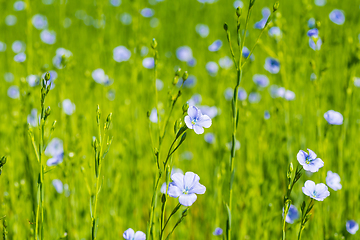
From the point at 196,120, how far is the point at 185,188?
0.99 ft

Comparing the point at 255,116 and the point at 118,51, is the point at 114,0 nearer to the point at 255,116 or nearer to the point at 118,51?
the point at 118,51

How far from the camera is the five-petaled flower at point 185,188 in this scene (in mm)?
1156

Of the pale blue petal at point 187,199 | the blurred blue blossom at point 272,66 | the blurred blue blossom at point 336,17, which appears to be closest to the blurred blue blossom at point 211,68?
the blurred blue blossom at point 272,66

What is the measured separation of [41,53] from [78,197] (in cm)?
121

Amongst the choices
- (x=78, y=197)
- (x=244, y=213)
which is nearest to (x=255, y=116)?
(x=244, y=213)

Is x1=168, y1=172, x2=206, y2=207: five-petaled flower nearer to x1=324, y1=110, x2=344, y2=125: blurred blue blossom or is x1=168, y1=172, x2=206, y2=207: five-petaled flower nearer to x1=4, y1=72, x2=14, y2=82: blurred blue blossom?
x1=324, y1=110, x2=344, y2=125: blurred blue blossom

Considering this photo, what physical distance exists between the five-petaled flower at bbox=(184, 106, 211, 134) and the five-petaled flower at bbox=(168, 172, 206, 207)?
0.65ft

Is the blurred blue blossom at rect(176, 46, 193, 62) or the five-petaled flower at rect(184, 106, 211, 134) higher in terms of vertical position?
the blurred blue blossom at rect(176, 46, 193, 62)

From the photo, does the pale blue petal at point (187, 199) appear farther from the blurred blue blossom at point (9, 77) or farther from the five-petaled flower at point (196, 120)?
the blurred blue blossom at point (9, 77)

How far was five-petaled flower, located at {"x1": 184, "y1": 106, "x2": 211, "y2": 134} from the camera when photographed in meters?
1.24

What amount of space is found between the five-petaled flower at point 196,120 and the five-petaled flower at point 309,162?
0.41 metres

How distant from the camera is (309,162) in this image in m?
1.37

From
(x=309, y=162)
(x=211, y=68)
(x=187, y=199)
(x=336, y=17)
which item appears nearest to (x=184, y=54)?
(x=211, y=68)

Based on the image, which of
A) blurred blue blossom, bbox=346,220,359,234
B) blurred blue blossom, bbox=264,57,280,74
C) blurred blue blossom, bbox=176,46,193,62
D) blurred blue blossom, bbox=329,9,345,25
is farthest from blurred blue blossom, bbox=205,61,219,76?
blurred blue blossom, bbox=346,220,359,234
